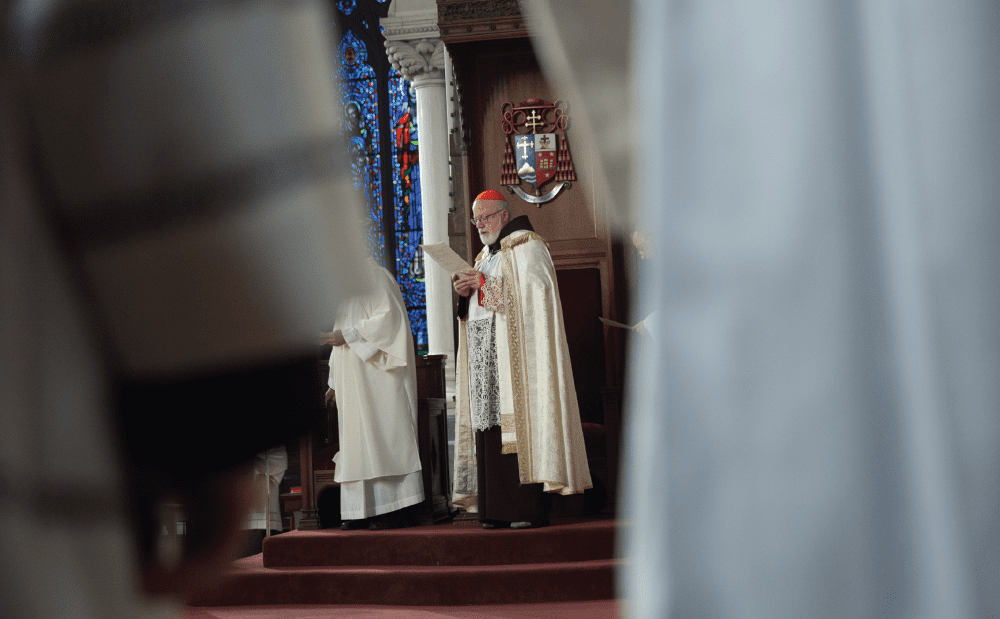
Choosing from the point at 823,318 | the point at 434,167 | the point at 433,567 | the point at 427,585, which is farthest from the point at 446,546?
the point at 434,167

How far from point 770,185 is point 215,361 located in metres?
0.37

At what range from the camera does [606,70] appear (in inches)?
34.2

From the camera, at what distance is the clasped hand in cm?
653

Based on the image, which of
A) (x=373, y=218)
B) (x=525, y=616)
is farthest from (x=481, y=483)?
(x=373, y=218)

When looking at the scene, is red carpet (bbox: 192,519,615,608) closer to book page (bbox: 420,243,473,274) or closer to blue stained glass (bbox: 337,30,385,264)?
book page (bbox: 420,243,473,274)

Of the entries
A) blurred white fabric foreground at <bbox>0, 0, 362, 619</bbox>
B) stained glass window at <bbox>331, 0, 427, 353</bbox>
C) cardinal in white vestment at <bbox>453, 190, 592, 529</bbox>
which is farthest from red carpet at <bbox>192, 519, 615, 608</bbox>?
stained glass window at <bbox>331, 0, 427, 353</bbox>

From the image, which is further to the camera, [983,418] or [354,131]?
[354,131]

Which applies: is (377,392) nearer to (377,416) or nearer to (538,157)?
(377,416)

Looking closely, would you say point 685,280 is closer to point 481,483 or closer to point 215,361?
point 215,361

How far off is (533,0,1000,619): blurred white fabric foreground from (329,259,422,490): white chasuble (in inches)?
261

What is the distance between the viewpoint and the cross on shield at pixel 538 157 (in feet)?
28.0

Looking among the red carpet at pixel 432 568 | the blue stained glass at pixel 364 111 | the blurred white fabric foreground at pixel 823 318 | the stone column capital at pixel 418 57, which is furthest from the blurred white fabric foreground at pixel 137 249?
the blue stained glass at pixel 364 111

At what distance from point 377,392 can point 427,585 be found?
1.94 meters

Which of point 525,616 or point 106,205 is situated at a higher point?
point 106,205
